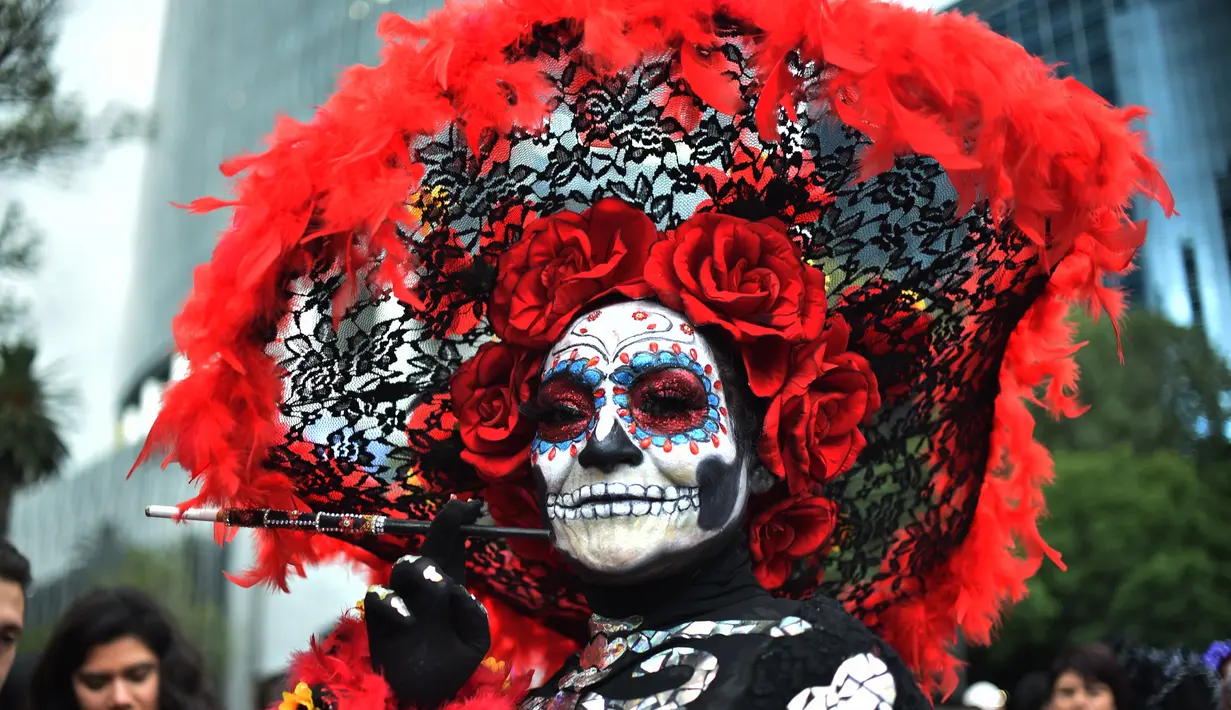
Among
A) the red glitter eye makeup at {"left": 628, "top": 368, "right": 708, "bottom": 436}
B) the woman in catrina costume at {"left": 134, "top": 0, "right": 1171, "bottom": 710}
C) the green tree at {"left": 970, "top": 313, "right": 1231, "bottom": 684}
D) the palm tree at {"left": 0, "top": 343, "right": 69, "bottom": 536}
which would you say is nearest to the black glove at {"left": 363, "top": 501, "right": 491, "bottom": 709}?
the woman in catrina costume at {"left": 134, "top": 0, "right": 1171, "bottom": 710}

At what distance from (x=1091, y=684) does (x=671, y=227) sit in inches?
127

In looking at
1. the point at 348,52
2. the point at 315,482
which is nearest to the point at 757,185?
the point at 315,482

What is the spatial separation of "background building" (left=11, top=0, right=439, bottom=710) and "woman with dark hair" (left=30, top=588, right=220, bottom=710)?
83.8ft

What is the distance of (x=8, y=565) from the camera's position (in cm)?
337

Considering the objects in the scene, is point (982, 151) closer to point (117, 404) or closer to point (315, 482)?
point (315, 482)

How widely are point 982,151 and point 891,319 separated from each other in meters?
0.53

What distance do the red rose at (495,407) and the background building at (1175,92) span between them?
Answer: 14668 millimetres

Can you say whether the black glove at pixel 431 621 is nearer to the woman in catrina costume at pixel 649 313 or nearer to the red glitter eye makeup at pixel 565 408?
the woman in catrina costume at pixel 649 313

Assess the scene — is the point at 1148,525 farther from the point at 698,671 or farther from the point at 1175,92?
the point at 698,671

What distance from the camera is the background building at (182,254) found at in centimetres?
3597

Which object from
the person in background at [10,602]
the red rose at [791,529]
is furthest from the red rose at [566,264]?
the person in background at [10,602]

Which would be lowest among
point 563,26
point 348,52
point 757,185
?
point 757,185

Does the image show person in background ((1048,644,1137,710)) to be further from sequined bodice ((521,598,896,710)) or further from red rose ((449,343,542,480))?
red rose ((449,343,542,480))

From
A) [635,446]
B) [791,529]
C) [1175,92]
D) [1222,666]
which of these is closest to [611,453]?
[635,446]
